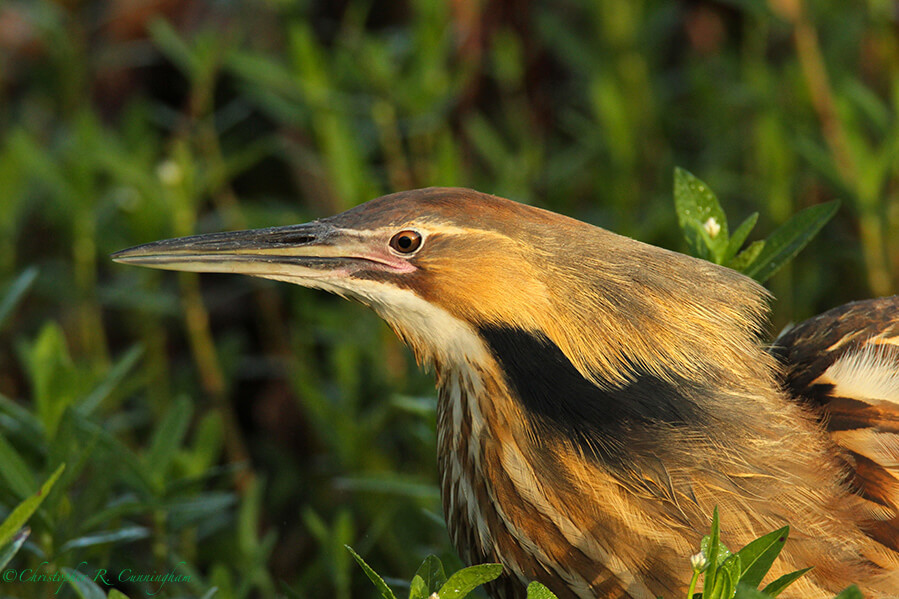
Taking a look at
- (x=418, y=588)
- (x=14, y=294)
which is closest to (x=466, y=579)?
(x=418, y=588)

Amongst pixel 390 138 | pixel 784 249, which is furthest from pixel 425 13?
pixel 784 249

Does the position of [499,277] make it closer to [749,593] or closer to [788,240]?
[788,240]

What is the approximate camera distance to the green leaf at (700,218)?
1.86 metres

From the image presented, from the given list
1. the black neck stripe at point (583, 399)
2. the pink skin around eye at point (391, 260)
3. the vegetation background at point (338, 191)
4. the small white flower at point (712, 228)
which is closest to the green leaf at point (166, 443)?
the vegetation background at point (338, 191)

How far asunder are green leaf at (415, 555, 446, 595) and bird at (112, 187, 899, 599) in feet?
0.72

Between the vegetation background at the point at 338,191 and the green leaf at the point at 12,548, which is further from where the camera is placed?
the vegetation background at the point at 338,191

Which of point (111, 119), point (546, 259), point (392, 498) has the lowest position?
point (392, 498)

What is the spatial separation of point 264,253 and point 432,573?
1.89 feet

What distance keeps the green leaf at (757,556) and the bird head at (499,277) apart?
0.33 meters

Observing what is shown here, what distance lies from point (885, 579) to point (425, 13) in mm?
2115

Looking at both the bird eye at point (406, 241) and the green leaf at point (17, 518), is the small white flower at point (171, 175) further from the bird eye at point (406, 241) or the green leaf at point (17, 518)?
the green leaf at point (17, 518)

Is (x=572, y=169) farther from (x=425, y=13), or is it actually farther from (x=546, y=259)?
(x=546, y=259)

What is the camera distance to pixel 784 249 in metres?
1.86

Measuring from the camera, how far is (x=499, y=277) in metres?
1.67
